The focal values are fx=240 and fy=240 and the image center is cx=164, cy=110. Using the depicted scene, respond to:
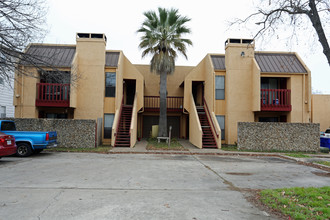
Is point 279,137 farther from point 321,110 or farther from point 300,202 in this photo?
point 300,202

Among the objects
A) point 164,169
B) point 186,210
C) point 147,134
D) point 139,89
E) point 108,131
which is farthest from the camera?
point 147,134

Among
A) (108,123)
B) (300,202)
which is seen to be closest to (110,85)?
(108,123)

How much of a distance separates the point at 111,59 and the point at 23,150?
360 inches

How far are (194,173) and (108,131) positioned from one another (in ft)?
34.8

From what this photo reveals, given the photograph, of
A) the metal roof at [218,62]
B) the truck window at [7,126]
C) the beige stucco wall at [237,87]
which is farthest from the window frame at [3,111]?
the beige stucco wall at [237,87]

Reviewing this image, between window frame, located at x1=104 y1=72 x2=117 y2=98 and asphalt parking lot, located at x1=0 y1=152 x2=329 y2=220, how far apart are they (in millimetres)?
9108

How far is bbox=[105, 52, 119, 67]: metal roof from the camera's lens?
700 inches

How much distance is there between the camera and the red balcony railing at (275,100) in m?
17.2

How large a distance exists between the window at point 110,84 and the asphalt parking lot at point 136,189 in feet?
29.9

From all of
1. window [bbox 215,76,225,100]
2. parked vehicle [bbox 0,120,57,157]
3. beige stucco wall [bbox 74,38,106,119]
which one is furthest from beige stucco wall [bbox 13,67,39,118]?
window [bbox 215,76,225,100]

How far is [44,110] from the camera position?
17891 mm

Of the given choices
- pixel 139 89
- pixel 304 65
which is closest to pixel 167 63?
pixel 139 89

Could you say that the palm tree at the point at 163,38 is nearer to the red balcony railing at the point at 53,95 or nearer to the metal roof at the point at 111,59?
the metal roof at the point at 111,59

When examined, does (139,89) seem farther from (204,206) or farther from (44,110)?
(204,206)
